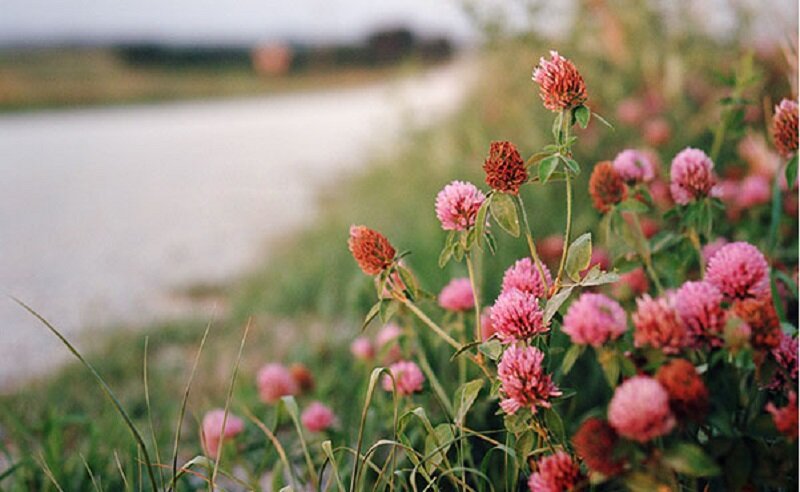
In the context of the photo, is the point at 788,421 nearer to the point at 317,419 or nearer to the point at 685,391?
the point at 685,391

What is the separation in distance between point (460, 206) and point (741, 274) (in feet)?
1.11

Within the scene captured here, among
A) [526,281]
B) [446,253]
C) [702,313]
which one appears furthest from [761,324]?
[446,253]

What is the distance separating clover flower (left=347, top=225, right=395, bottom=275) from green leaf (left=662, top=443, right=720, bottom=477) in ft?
1.41

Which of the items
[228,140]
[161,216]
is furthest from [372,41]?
[161,216]

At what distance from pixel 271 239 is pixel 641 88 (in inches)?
79.9

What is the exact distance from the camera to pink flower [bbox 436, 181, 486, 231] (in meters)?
1.07

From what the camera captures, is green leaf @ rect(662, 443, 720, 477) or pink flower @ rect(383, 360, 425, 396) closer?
green leaf @ rect(662, 443, 720, 477)

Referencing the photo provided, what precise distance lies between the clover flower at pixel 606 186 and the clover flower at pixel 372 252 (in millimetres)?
344

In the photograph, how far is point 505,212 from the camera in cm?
101

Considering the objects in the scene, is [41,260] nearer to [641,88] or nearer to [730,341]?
[641,88]

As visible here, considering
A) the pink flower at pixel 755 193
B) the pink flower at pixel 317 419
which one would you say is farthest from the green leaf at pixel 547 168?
the pink flower at pixel 755 193

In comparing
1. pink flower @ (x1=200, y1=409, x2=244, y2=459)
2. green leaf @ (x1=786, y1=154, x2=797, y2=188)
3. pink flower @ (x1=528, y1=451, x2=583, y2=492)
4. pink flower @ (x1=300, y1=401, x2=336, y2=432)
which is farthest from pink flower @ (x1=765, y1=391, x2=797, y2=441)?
pink flower @ (x1=200, y1=409, x2=244, y2=459)

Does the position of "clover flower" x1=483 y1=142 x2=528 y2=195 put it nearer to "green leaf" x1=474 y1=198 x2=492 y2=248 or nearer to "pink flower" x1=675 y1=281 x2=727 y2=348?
"green leaf" x1=474 y1=198 x2=492 y2=248

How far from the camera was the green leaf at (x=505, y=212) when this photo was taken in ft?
3.28
